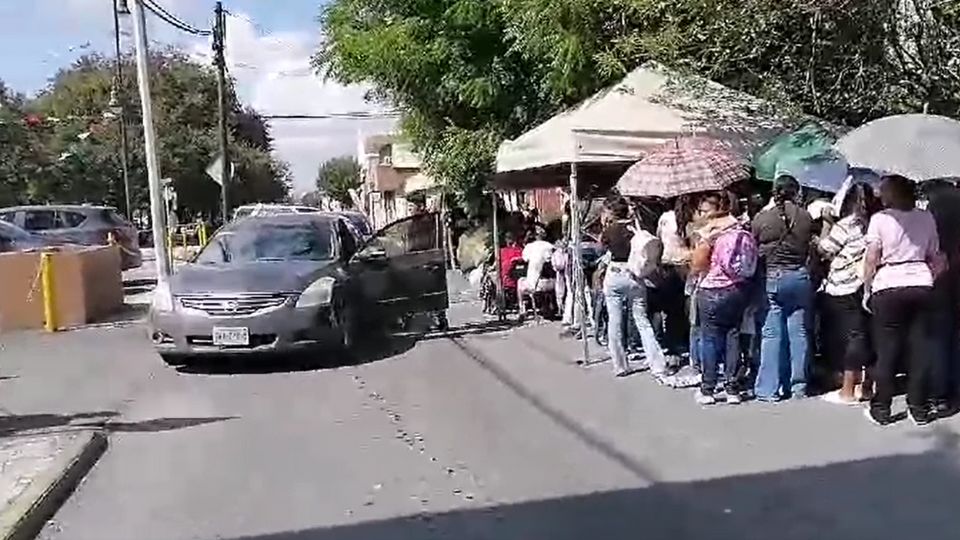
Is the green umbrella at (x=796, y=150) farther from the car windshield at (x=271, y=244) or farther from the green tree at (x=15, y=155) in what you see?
the green tree at (x=15, y=155)

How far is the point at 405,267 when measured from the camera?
15.8m

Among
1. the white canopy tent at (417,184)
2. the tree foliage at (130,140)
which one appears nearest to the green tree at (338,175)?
the tree foliage at (130,140)

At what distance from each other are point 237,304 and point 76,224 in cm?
1625

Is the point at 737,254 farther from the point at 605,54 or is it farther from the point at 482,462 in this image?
the point at 605,54

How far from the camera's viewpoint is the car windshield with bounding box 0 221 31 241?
24.0 m

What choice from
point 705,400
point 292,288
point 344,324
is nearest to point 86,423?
point 292,288

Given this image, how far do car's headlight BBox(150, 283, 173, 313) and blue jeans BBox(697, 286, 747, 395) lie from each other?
5.59 meters

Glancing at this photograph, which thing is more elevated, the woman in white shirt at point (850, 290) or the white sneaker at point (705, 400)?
the woman in white shirt at point (850, 290)

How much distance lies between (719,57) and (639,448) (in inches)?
260

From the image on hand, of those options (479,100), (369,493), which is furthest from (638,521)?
(479,100)

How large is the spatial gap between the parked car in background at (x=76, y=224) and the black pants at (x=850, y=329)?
19525mm

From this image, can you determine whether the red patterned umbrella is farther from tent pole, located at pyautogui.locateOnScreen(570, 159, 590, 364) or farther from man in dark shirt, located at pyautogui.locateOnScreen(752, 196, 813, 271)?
man in dark shirt, located at pyautogui.locateOnScreen(752, 196, 813, 271)

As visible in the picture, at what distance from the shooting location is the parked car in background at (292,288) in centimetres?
1302

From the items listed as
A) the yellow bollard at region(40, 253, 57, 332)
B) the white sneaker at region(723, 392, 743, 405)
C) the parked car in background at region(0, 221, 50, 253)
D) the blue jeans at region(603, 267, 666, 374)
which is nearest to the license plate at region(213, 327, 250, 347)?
the blue jeans at region(603, 267, 666, 374)
